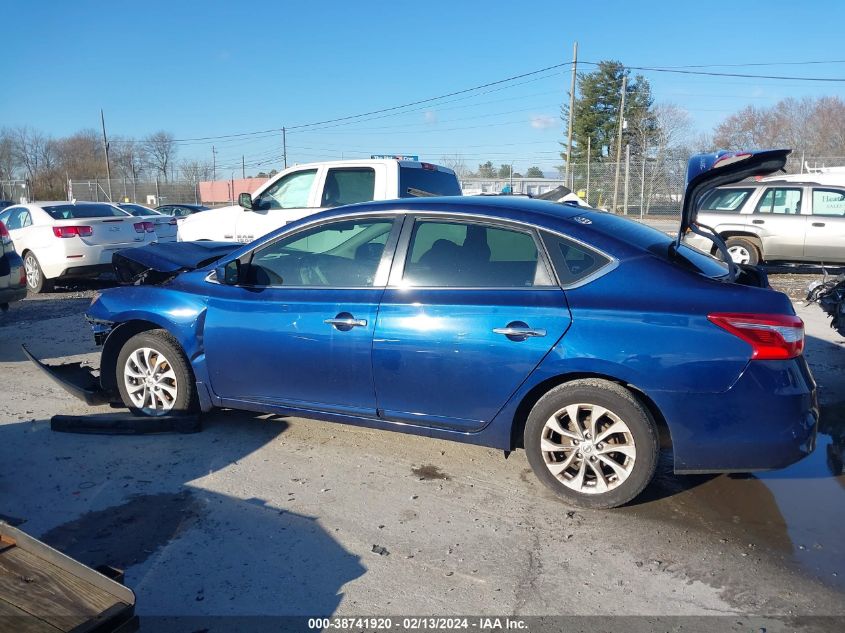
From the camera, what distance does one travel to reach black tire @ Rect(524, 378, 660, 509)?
3.48m

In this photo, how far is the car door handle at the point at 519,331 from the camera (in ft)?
11.8

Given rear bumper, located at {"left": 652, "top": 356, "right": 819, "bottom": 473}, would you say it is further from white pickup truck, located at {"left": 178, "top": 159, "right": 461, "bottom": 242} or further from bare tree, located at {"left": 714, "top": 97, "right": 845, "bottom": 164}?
bare tree, located at {"left": 714, "top": 97, "right": 845, "bottom": 164}

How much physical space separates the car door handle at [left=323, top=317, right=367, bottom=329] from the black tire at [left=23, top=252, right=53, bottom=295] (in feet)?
29.3

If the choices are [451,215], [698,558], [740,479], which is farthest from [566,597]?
[451,215]

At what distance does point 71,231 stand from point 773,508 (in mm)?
10450

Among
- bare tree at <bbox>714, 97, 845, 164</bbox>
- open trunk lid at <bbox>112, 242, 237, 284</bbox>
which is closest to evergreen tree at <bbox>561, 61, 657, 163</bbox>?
bare tree at <bbox>714, 97, 845, 164</bbox>

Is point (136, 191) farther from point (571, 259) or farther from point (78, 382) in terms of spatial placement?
point (571, 259)

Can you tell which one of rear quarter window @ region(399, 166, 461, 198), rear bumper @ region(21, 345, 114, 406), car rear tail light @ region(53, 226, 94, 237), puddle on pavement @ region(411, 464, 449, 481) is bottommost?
puddle on pavement @ region(411, 464, 449, 481)

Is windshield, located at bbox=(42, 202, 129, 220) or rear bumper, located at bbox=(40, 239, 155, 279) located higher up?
windshield, located at bbox=(42, 202, 129, 220)

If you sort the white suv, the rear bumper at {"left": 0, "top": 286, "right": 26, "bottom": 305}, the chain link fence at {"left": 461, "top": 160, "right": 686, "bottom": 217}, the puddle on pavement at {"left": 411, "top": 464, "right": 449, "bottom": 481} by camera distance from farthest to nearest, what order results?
the chain link fence at {"left": 461, "top": 160, "right": 686, "bottom": 217}, the white suv, the rear bumper at {"left": 0, "top": 286, "right": 26, "bottom": 305}, the puddle on pavement at {"left": 411, "top": 464, "right": 449, "bottom": 481}

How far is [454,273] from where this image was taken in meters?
3.96

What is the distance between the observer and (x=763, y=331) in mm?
3297

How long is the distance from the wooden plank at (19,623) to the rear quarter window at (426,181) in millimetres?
6223

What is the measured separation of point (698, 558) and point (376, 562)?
157cm
